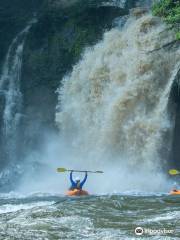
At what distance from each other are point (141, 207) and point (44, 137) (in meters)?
10.3

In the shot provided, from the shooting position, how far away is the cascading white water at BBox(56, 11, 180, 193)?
16750mm

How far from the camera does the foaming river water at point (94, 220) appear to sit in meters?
8.67

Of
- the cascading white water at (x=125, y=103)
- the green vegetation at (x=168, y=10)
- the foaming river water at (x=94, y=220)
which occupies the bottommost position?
the foaming river water at (x=94, y=220)

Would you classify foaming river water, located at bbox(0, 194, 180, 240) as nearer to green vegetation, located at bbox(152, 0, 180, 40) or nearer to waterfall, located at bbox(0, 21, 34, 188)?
green vegetation, located at bbox(152, 0, 180, 40)

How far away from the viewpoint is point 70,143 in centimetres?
2005

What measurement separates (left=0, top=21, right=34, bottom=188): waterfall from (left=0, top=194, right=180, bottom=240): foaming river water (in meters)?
9.42

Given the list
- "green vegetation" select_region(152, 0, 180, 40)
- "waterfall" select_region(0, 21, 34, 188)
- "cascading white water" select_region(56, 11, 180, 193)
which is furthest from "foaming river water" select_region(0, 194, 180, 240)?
"waterfall" select_region(0, 21, 34, 188)

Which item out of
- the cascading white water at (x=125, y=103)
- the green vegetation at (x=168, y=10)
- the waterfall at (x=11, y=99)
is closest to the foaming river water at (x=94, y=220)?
the cascading white water at (x=125, y=103)

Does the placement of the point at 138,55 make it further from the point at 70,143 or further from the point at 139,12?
the point at 70,143

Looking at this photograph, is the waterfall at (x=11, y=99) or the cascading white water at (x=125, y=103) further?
the waterfall at (x=11, y=99)

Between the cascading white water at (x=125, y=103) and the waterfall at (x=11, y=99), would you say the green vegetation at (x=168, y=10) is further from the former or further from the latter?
the waterfall at (x=11, y=99)

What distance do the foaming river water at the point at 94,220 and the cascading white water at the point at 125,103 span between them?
193 inches

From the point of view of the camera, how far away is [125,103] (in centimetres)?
1734

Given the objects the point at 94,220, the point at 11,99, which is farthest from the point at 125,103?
the point at 94,220
